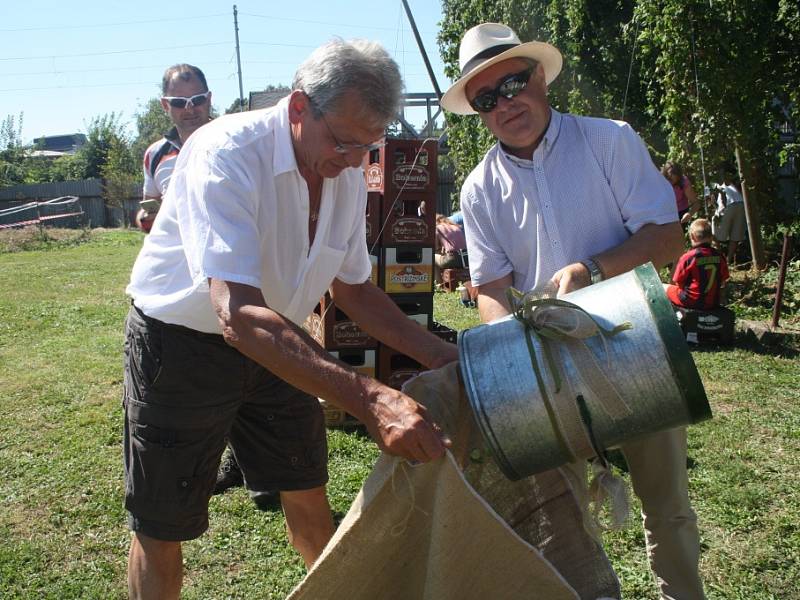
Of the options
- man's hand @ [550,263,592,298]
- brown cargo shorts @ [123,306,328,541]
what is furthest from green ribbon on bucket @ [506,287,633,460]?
brown cargo shorts @ [123,306,328,541]

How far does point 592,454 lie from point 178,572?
1.39 meters

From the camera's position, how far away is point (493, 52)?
8.63 ft

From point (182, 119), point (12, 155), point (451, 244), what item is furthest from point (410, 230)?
point (12, 155)

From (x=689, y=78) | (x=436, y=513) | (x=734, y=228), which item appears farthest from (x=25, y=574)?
(x=734, y=228)

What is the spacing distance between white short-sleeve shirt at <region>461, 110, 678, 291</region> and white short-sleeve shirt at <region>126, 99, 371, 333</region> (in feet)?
1.86

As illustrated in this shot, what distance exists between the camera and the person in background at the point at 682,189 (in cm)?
917

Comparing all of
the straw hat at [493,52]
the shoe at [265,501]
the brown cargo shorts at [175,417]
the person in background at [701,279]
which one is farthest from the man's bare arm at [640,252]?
the person in background at [701,279]

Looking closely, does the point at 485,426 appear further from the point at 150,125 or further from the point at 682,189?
the point at 150,125

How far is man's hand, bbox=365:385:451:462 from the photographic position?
1.60 m

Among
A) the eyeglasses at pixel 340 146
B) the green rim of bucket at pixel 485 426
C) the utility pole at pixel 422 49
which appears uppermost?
the utility pole at pixel 422 49

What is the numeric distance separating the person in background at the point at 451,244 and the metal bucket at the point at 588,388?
360 inches

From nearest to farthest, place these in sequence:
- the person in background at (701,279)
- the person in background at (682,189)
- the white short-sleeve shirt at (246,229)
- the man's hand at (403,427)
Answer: the man's hand at (403,427), the white short-sleeve shirt at (246,229), the person in background at (701,279), the person in background at (682,189)

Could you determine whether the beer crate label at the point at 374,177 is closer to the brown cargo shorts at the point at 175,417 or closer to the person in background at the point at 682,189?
the brown cargo shorts at the point at 175,417

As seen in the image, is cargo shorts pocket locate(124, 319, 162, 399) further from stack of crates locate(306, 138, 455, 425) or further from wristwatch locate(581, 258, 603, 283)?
stack of crates locate(306, 138, 455, 425)
